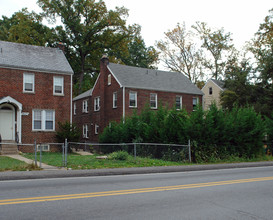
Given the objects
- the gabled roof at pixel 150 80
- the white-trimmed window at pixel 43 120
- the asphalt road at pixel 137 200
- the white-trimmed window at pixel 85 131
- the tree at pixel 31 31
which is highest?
the tree at pixel 31 31

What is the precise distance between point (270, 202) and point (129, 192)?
3.57m

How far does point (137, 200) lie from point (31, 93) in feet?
64.9

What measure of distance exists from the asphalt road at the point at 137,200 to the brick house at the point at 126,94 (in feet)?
69.2

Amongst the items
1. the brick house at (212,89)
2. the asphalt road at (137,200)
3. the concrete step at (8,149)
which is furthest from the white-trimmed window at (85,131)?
the asphalt road at (137,200)

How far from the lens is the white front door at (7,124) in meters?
23.5

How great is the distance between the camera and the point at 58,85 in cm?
2609

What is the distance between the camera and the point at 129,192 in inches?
329

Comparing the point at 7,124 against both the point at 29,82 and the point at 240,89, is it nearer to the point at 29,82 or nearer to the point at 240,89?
the point at 29,82

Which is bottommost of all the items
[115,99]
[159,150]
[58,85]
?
[159,150]

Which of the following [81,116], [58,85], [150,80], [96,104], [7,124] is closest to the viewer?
[7,124]

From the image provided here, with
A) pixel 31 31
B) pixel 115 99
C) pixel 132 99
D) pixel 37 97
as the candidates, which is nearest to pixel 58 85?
pixel 37 97

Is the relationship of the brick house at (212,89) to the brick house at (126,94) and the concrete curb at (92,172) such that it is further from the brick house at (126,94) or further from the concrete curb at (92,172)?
the concrete curb at (92,172)

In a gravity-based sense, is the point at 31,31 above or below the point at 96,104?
above

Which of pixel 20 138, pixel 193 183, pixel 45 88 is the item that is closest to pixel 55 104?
pixel 45 88
